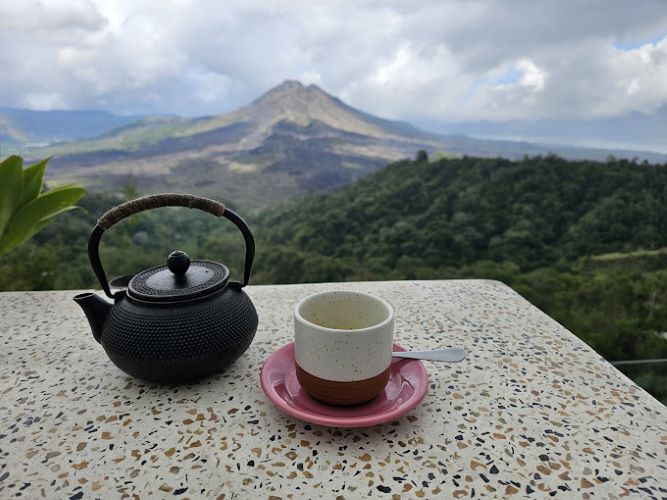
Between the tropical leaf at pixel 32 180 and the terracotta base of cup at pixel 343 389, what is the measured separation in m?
0.83

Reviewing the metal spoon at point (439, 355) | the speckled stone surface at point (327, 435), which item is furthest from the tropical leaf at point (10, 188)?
the metal spoon at point (439, 355)

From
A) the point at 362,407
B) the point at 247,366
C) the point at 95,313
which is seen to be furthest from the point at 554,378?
the point at 95,313

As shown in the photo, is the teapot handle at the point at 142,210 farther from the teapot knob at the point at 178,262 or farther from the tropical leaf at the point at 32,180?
the tropical leaf at the point at 32,180

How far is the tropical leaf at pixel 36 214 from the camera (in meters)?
0.99

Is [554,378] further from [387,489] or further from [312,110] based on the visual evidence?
[312,110]

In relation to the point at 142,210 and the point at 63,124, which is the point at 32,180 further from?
the point at 63,124

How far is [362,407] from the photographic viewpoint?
706 millimetres

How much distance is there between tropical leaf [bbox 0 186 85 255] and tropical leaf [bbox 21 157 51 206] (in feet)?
0.13

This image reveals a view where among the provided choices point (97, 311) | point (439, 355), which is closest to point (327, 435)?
point (439, 355)

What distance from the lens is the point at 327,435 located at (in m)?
0.68

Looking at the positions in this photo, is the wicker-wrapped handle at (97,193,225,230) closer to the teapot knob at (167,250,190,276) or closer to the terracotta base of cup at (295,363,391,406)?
the teapot knob at (167,250,190,276)

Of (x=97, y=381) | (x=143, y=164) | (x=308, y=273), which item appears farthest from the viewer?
(x=143, y=164)

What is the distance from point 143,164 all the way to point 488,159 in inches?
395

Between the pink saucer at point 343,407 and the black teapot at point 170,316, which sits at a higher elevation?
the black teapot at point 170,316
